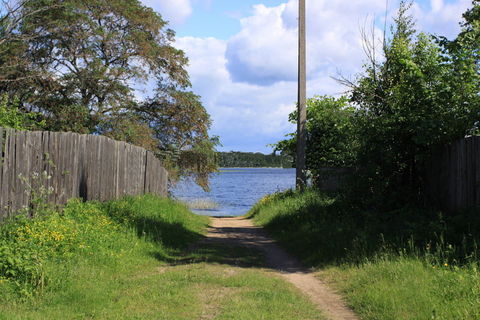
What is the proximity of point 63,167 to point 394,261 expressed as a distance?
21.5 ft

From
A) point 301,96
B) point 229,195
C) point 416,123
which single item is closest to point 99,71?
point 301,96

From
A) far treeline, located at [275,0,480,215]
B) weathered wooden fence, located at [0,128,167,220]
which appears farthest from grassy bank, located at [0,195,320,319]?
far treeline, located at [275,0,480,215]

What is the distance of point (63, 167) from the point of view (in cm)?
925

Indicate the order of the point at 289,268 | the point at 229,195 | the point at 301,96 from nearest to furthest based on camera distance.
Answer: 1. the point at 289,268
2. the point at 301,96
3. the point at 229,195

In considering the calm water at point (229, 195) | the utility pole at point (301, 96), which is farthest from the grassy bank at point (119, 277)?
the calm water at point (229, 195)

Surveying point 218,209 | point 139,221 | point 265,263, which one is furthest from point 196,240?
point 218,209

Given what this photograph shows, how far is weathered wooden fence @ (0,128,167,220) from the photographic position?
743 centimetres

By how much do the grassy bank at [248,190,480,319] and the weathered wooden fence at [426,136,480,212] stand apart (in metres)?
0.49

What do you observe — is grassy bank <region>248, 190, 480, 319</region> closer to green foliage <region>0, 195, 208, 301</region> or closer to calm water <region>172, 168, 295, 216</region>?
green foliage <region>0, 195, 208, 301</region>

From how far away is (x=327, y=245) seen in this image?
8672 millimetres

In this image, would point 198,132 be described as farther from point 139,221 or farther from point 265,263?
point 265,263

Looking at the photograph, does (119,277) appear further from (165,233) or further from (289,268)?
(165,233)

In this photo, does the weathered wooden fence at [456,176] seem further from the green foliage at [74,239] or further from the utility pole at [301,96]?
the utility pole at [301,96]

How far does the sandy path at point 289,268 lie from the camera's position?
5648 mm
